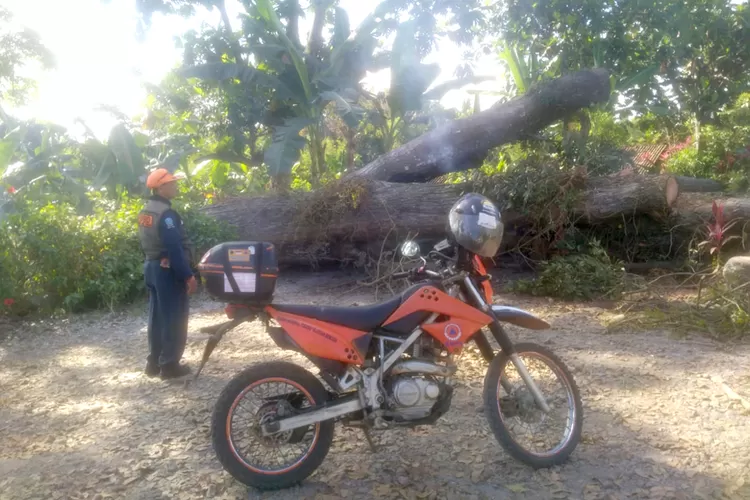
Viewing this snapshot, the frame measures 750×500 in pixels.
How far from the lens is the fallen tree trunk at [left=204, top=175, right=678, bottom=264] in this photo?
841cm

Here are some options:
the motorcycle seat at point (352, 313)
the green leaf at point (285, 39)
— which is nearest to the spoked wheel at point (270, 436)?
the motorcycle seat at point (352, 313)

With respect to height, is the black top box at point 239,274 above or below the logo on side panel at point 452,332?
above

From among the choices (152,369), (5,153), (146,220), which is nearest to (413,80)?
(5,153)

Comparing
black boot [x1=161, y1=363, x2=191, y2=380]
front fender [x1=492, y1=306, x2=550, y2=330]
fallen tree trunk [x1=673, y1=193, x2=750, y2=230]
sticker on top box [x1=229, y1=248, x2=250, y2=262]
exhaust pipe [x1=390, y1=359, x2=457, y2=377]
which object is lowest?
black boot [x1=161, y1=363, x2=191, y2=380]

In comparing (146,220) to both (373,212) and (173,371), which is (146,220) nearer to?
(173,371)

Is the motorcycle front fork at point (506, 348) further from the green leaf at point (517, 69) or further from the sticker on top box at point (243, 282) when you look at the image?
the green leaf at point (517, 69)

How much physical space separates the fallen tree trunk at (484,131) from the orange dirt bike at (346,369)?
683cm

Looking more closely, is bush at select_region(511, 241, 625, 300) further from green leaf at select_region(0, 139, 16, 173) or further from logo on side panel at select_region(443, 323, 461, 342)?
green leaf at select_region(0, 139, 16, 173)

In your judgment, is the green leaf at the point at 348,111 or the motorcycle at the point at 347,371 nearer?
the motorcycle at the point at 347,371

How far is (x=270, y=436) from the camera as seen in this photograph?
130 inches

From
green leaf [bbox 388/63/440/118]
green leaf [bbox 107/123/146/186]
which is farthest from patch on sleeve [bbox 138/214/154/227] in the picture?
green leaf [bbox 388/63/440/118]

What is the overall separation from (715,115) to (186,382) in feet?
67.1

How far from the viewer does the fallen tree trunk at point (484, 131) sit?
10367mm

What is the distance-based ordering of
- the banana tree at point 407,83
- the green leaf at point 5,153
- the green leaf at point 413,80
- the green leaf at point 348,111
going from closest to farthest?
1. the green leaf at point 5,153
2. the green leaf at point 348,111
3. the banana tree at point 407,83
4. the green leaf at point 413,80
